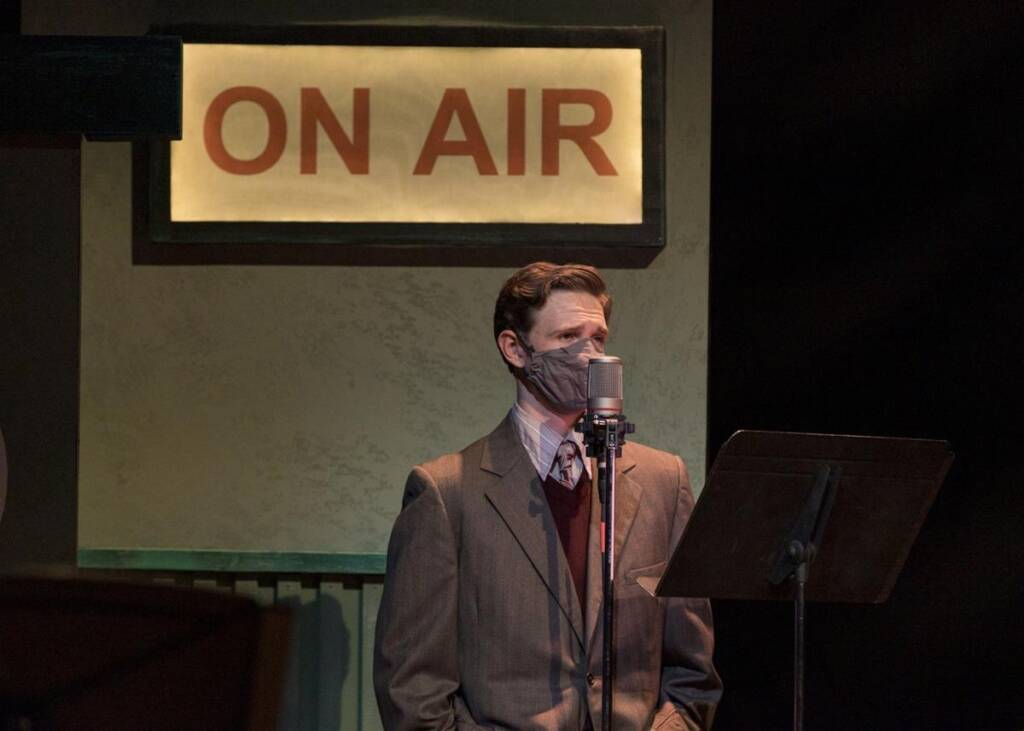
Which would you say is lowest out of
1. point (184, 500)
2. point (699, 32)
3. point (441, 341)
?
point (184, 500)

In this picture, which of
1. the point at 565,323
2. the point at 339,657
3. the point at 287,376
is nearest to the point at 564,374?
the point at 565,323

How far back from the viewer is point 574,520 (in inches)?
127

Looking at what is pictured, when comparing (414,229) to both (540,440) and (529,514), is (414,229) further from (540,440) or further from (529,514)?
(529,514)

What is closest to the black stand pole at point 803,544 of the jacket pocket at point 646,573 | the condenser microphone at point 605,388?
the jacket pocket at point 646,573

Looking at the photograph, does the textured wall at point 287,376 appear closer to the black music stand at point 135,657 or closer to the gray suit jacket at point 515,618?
the gray suit jacket at point 515,618

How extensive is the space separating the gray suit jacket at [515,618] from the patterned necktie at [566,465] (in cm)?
5

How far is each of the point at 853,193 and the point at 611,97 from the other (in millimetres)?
894

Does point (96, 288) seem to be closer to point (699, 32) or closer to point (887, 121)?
point (699, 32)

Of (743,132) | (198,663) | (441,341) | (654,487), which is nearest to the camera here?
(198,663)

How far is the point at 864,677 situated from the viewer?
4.50 metres

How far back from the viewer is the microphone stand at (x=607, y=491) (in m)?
2.74

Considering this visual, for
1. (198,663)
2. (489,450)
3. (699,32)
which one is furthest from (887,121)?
(198,663)

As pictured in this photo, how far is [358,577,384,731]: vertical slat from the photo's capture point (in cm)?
390

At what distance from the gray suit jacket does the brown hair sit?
23 centimetres
